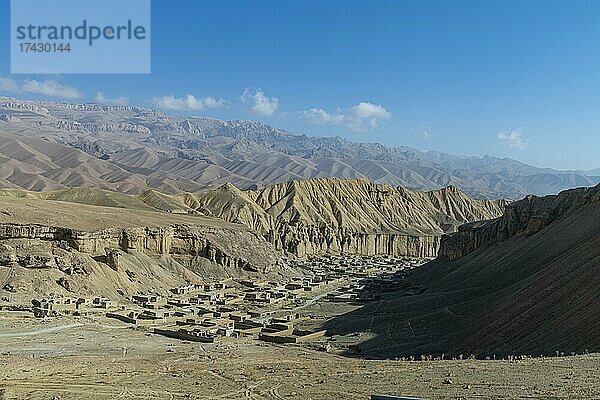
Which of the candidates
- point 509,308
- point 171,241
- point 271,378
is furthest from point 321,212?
point 271,378

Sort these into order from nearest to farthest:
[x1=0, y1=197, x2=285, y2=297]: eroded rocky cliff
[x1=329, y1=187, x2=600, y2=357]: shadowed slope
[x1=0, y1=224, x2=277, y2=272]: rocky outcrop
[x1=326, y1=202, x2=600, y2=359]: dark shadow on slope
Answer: [x1=326, y1=202, x2=600, y2=359]: dark shadow on slope < [x1=329, y1=187, x2=600, y2=357]: shadowed slope < [x1=0, y1=197, x2=285, y2=297]: eroded rocky cliff < [x1=0, y1=224, x2=277, y2=272]: rocky outcrop

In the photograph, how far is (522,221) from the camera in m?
86.6

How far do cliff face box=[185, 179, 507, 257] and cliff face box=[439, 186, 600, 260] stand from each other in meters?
44.3

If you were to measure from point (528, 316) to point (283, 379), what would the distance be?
18.9 m

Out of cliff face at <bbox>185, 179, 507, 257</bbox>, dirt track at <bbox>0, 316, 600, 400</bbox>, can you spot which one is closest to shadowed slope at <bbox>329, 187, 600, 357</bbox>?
dirt track at <bbox>0, 316, 600, 400</bbox>

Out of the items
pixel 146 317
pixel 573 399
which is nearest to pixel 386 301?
pixel 146 317

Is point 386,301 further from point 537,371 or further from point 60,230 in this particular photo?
point 537,371

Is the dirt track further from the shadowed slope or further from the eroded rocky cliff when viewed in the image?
the eroded rocky cliff

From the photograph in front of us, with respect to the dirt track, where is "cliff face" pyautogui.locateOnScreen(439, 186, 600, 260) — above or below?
above

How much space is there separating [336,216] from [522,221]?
84.9 meters

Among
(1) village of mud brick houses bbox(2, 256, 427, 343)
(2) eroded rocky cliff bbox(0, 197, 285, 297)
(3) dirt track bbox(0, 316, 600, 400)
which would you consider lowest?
(1) village of mud brick houses bbox(2, 256, 427, 343)

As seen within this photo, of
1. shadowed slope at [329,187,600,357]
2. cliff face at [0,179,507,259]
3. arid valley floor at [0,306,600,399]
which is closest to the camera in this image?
arid valley floor at [0,306,600,399]

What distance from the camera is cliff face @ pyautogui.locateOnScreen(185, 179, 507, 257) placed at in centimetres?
14712

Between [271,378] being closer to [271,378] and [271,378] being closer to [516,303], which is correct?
[271,378]
